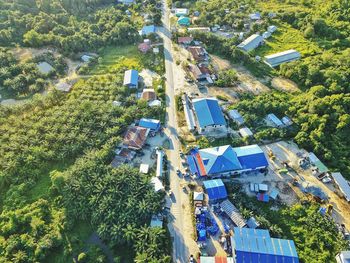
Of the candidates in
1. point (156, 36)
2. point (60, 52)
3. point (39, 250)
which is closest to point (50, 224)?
point (39, 250)

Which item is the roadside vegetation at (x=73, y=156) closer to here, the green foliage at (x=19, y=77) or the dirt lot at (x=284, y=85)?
the green foliage at (x=19, y=77)

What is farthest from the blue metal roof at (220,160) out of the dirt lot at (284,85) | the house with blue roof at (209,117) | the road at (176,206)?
the dirt lot at (284,85)

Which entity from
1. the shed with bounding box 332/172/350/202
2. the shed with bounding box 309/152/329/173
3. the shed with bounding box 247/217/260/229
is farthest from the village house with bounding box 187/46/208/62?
the shed with bounding box 247/217/260/229

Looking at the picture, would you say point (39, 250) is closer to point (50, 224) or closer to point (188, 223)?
point (50, 224)

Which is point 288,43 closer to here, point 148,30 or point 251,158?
point 148,30

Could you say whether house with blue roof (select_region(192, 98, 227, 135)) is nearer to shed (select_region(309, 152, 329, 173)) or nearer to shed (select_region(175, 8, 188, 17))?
shed (select_region(309, 152, 329, 173))

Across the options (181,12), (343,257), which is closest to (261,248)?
(343,257)
